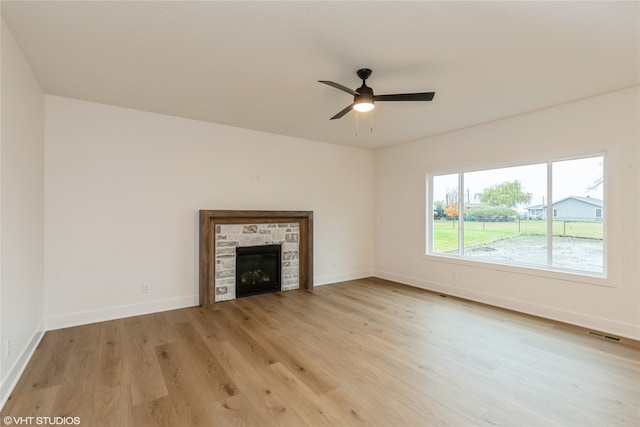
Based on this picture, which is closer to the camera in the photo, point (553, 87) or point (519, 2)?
point (519, 2)

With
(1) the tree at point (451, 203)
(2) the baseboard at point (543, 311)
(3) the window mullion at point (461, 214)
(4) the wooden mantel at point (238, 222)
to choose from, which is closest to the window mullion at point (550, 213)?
(2) the baseboard at point (543, 311)

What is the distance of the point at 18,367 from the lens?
7.78ft

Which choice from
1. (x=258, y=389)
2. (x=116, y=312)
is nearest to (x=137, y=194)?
(x=116, y=312)

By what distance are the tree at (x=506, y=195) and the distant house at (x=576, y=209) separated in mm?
274

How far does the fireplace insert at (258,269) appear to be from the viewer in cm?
463

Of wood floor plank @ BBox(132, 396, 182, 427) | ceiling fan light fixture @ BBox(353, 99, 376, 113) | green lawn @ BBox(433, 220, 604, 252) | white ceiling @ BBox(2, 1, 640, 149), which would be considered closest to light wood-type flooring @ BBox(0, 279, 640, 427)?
wood floor plank @ BBox(132, 396, 182, 427)

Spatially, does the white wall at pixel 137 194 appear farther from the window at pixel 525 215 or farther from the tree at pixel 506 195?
the tree at pixel 506 195

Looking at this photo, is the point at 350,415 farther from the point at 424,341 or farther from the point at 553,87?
the point at 553,87

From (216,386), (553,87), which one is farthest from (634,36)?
(216,386)

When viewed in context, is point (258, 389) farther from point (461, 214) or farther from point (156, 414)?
point (461, 214)

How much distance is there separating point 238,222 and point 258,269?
897mm

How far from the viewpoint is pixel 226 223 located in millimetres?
4484

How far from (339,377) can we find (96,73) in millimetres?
3652

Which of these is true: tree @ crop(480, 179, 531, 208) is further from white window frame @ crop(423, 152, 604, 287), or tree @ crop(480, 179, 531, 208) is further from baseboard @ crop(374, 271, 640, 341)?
baseboard @ crop(374, 271, 640, 341)
